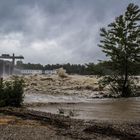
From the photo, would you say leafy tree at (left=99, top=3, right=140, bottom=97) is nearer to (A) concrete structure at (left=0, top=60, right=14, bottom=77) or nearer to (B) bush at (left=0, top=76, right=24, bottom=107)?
(B) bush at (left=0, top=76, right=24, bottom=107)

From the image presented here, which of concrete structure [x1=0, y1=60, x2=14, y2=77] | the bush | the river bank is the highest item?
concrete structure [x1=0, y1=60, x2=14, y2=77]

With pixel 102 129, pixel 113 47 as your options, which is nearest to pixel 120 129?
pixel 102 129

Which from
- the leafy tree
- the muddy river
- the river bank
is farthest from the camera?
the leafy tree

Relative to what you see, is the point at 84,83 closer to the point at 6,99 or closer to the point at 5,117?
the point at 6,99

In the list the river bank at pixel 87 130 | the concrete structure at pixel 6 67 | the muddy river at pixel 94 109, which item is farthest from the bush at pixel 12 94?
the concrete structure at pixel 6 67

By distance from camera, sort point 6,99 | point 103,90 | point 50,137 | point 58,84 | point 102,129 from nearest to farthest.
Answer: point 50,137
point 102,129
point 6,99
point 103,90
point 58,84

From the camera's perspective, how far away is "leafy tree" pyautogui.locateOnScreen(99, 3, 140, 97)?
31.5 meters

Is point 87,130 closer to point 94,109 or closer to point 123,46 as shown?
point 94,109

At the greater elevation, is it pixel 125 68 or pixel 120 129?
pixel 125 68

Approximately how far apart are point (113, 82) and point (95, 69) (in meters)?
1.67

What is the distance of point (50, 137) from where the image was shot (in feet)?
34.3

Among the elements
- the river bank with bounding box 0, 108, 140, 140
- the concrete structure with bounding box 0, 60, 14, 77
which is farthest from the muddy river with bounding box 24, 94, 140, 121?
the concrete structure with bounding box 0, 60, 14, 77

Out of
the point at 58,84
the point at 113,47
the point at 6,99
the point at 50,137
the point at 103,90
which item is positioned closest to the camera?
the point at 50,137

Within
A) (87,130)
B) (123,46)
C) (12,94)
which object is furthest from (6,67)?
(87,130)
